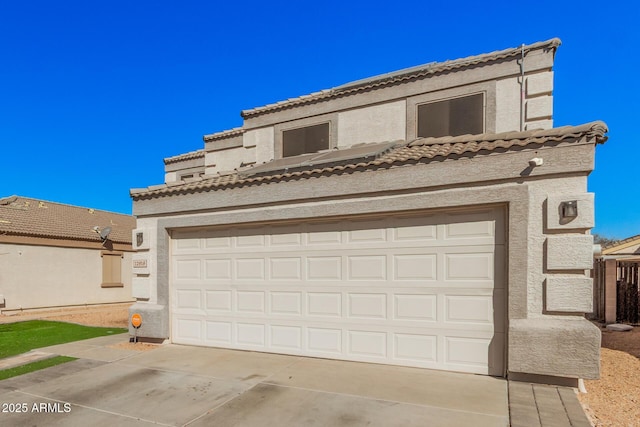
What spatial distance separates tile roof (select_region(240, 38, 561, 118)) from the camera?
9.20 metres

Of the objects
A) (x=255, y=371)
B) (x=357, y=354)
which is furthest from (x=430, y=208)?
(x=255, y=371)

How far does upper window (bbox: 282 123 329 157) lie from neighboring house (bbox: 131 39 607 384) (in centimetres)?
402

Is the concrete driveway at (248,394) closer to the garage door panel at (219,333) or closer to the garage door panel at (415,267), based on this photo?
the garage door panel at (219,333)

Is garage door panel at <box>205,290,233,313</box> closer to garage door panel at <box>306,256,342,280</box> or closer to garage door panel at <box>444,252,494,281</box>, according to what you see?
garage door panel at <box>306,256,342,280</box>

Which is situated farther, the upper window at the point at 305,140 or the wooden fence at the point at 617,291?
the upper window at the point at 305,140

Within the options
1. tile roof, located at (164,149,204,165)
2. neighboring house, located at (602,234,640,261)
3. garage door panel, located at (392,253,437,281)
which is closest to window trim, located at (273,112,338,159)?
garage door panel, located at (392,253,437,281)

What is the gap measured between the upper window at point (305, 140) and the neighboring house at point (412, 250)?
158 inches

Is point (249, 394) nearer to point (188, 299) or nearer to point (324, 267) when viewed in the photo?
point (324, 267)

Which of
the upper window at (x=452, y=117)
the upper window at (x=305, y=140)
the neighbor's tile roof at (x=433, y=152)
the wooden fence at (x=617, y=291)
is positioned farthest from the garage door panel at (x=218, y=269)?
the wooden fence at (x=617, y=291)

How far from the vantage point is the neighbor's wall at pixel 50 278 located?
13.9 metres

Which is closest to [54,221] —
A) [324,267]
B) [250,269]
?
[250,269]

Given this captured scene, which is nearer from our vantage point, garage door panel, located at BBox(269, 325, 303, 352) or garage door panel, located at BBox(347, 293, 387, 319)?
garage door panel, located at BBox(347, 293, 387, 319)

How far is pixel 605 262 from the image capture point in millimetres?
10258

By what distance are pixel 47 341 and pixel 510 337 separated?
33.7 feet
